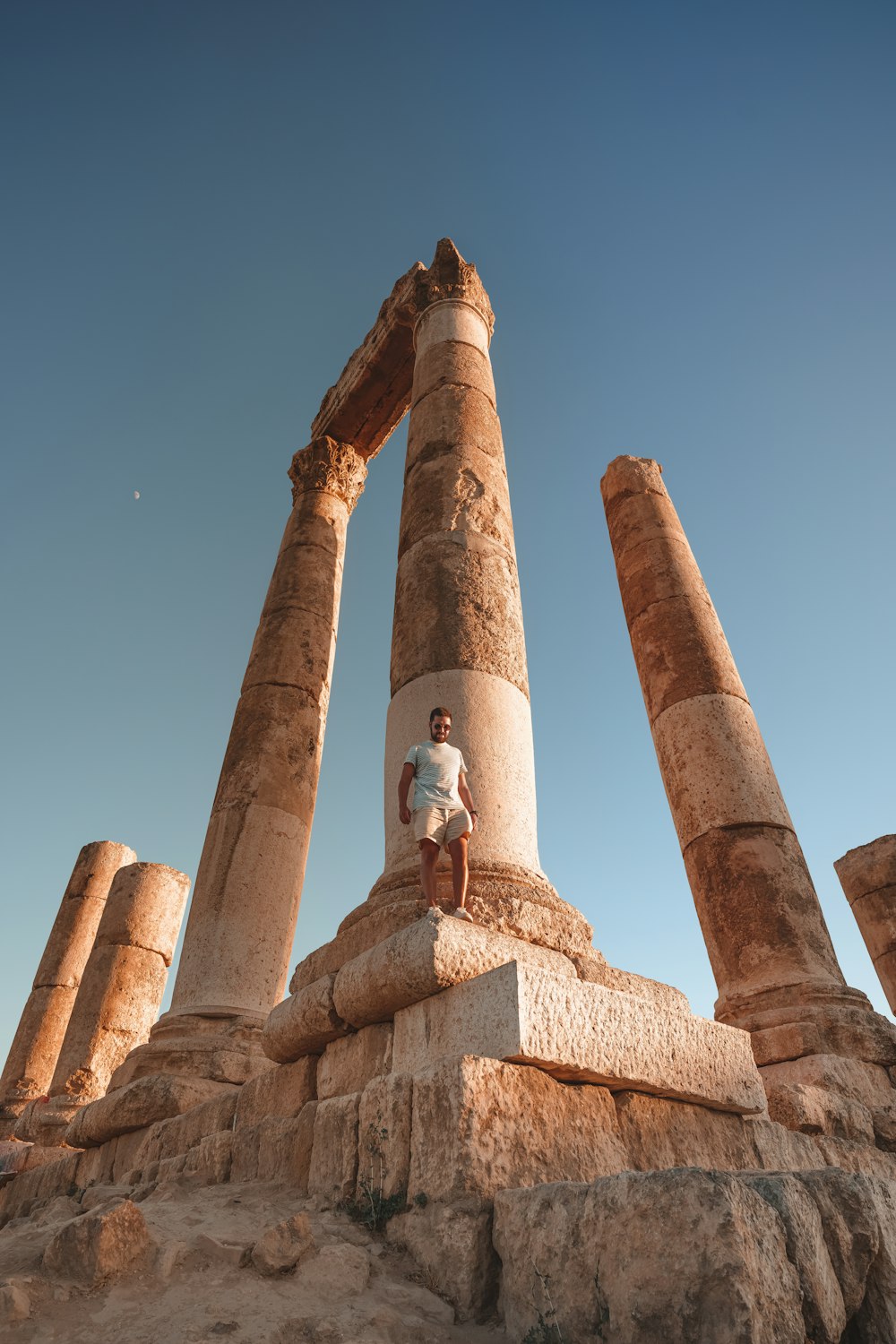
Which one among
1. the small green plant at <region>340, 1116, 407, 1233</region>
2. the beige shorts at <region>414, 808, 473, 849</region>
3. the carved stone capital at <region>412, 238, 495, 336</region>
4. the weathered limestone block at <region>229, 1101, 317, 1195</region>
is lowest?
the small green plant at <region>340, 1116, 407, 1233</region>

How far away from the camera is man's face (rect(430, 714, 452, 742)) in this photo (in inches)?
214

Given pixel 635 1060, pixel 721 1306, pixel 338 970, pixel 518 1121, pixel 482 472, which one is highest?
pixel 482 472

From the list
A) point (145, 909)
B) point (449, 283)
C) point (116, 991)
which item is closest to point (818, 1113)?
point (449, 283)

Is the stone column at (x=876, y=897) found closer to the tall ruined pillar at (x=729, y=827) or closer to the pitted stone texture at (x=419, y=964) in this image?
the tall ruined pillar at (x=729, y=827)

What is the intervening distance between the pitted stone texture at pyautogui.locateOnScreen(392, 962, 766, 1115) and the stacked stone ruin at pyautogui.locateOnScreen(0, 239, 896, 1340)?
0.05ft

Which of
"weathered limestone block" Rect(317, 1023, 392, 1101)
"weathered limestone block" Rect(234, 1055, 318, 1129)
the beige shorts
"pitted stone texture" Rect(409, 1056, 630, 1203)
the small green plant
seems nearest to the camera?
"pitted stone texture" Rect(409, 1056, 630, 1203)

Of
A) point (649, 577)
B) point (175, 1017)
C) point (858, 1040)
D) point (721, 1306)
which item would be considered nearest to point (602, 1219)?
point (721, 1306)

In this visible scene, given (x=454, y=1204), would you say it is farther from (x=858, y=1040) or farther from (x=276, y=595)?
(x=276, y=595)

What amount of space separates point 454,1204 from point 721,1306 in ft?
3.85

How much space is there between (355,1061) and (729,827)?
5637 millimetres

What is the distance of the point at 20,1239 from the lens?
352 centimetres

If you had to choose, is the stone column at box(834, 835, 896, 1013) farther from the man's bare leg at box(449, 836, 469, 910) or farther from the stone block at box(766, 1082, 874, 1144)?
the man's bare leg at box(449, 836, 469, 910)

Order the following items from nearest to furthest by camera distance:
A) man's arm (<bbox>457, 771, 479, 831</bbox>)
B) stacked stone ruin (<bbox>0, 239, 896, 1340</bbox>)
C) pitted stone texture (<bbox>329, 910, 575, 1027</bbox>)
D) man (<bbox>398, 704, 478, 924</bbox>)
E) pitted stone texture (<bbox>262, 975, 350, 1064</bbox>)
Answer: stacked stone ruin (<bbox>0, 239, 896, 1340</bbox>) < pitted stone texture (<bbox>329, 910, 575, 1027</bbox>) < pitted stone texture (<bbox>262, 975, 350, 1064</bbox>) < man (<bbox>398, 704, 478, 924</bbox>) < man's arm (<bbox>457, 771, 479, 831</bbox>)

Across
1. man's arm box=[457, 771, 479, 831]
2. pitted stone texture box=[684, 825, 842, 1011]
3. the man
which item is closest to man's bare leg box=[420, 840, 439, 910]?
the man
